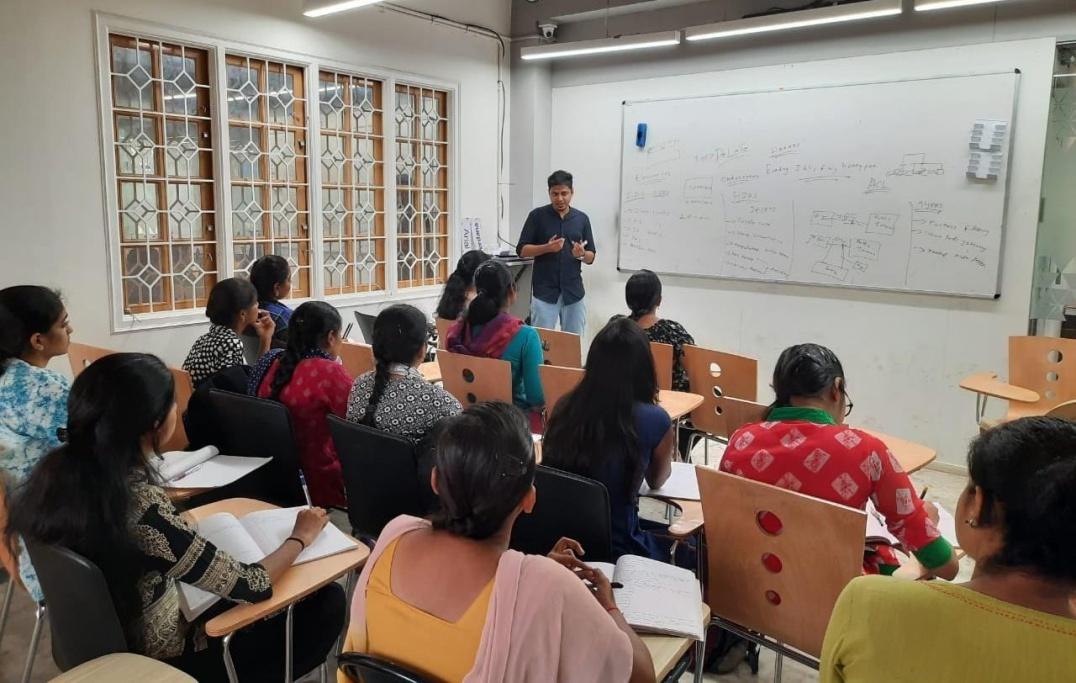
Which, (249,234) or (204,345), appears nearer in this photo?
(204,345)

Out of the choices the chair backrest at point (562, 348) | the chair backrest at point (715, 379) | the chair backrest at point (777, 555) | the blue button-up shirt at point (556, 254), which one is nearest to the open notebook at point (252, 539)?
the chair backrest at point (777, 555)

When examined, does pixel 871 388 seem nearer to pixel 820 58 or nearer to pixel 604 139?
pixel 820 58

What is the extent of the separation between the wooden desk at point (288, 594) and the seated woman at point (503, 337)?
5.06 feet

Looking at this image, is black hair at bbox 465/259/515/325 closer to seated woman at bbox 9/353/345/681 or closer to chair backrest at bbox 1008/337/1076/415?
seated woman at bbox 9/353/345/681

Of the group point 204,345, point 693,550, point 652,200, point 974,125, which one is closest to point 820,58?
point 974,125

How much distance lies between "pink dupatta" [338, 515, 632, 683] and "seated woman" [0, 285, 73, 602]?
1585 mm

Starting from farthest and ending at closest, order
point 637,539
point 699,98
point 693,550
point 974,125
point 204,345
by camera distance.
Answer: point 699,98, point 974,125, point 204,345, point 693,550, point 637,539

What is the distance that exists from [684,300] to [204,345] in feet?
12.1

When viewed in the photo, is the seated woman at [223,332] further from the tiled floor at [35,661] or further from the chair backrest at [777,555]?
the chair backrest at [777,555]

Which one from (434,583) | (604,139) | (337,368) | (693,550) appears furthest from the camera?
(604,139)

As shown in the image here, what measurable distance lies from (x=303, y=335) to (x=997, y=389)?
303cm

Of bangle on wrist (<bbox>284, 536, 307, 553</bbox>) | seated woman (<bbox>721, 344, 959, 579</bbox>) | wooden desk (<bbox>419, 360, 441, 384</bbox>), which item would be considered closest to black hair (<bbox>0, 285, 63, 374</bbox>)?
bangle on wrist (<bbox>284, 536, 307, 553</bbox>)

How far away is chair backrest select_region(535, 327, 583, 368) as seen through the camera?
3.85 m

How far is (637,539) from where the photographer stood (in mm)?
2086
